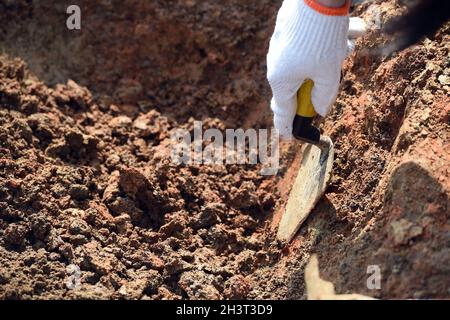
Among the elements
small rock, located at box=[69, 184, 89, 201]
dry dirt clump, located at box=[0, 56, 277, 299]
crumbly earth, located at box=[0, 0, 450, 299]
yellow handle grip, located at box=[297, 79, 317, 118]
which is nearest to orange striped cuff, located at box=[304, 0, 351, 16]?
yellow handle grip, located at box=[297, 79, 317, 118]

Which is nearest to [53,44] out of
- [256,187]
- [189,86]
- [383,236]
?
[189,86]

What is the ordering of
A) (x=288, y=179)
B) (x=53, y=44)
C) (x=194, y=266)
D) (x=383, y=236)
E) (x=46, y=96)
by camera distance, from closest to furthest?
1. (x=383, y=236)
2. (x=194, y=266)
3. (x=288, y=179)
4. (x=46, y=96)
5. (x=53, y=44)

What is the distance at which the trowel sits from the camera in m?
2.78

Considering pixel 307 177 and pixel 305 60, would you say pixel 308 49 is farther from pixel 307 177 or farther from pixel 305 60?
pixel 307 177

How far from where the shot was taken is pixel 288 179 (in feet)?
11.2

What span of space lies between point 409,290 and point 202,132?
174cm

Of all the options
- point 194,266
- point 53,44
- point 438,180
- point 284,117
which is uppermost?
point 53,44

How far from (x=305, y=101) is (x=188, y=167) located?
102 cm

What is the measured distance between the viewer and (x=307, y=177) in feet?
10.3

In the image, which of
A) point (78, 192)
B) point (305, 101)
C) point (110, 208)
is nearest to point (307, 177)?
point (305, 101)

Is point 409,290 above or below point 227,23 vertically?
below

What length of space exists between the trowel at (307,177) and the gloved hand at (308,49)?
7.1 inches

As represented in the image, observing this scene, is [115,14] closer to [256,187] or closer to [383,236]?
[256,187]

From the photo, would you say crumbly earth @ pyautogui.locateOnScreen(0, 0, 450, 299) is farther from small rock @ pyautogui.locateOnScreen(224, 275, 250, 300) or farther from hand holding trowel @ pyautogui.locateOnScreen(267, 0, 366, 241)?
hand holding trowel @ pyautogui.locateOnScreen(267, 0, 366, 241)
